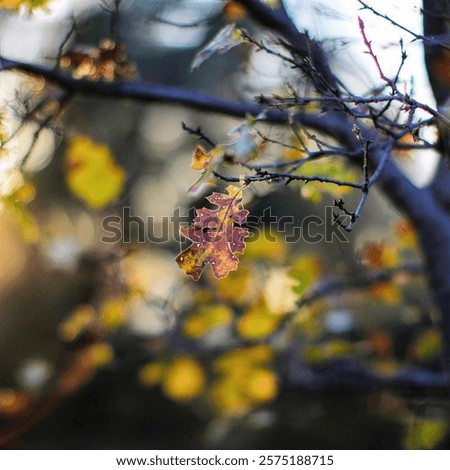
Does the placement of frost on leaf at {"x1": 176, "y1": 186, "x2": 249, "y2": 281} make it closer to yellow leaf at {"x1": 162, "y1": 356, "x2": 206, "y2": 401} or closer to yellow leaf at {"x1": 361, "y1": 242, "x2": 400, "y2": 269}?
yellow leaf at {"x1": 361, "y1": 242, "x2": 400, "y2": 269}

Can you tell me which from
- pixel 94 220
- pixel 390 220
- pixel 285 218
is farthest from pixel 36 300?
pixel 390 220

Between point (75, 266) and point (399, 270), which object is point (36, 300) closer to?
point (75, 266)

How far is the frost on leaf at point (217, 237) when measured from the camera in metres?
1.76

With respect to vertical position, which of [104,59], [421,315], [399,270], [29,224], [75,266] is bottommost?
[29,224]

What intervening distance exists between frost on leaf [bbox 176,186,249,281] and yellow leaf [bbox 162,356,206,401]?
6866 mm

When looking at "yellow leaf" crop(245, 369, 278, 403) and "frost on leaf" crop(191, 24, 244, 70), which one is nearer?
"frost on leaf" crop(191, 24, 244, 70)

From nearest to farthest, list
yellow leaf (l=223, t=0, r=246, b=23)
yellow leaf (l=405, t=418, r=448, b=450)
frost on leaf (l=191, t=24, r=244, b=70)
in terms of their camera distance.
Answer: frost on leaf (l=191, t=24, r=244, b=70) < yellow leaf (l=223, t=0, r=246, b=23) < yellow leaf (l=405, t=418, r=448, b=450)

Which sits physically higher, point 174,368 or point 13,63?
point 174,368

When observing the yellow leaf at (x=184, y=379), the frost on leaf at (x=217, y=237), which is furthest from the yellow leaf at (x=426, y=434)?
the frost on leaf at (x=217, y=237)

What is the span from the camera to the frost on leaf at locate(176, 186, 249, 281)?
1758mm

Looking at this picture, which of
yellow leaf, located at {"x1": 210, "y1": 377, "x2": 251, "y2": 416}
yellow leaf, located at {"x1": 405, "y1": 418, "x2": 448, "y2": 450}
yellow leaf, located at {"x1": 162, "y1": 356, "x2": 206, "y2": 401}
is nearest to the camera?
yellow leaf, located at {"x1": 405, "y1": 418, "x2": 448, "y2": 450}

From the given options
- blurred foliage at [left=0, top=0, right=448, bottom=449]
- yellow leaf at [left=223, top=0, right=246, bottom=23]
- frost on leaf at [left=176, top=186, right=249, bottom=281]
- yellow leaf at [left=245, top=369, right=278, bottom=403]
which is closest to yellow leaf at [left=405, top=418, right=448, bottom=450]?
blurred foliage at [left=0, top=0, right=448, bottom=449]

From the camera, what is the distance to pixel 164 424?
985 centimetres

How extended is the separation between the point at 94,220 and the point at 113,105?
6.93 ft
